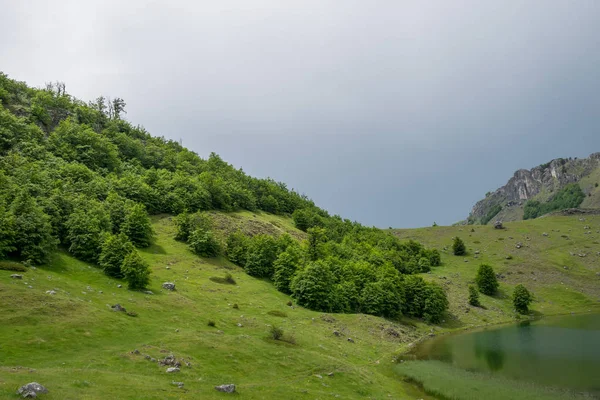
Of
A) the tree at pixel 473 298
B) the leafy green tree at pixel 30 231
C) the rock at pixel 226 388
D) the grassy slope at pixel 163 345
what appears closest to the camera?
the grassy slope at pixel 163 345

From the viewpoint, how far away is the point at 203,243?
10169cm

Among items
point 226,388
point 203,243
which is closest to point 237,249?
point 203,243

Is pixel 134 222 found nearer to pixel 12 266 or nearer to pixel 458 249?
pixel 12 266

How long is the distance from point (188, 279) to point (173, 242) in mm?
27658

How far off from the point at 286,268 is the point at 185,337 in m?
54.1

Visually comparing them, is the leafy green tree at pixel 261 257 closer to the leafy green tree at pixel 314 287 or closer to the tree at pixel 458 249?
the leafy green tree at pixel 314 287

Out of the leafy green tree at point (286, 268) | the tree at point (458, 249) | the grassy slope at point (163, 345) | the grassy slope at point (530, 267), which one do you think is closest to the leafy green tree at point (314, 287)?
the leafy green tree at point (286, 268)

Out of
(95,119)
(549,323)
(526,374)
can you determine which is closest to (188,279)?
(526,374)

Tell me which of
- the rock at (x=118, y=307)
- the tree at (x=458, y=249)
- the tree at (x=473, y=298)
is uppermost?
the tree at (x=458, y=249)

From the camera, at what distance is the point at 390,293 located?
9325 centimetres

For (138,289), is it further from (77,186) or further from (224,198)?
(224,198)

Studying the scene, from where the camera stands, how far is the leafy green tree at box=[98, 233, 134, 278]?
69.3 m

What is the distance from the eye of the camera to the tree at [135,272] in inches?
2554

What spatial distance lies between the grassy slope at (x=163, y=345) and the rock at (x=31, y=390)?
0.55 metres
